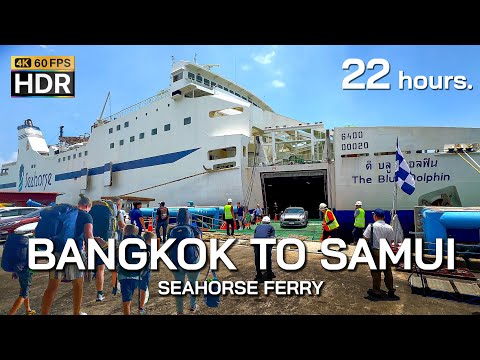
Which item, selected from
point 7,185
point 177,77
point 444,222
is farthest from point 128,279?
point 7,185

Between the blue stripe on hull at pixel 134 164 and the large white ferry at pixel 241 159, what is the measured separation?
0.09 meters

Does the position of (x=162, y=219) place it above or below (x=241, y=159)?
below

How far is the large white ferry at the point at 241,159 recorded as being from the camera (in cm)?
1181

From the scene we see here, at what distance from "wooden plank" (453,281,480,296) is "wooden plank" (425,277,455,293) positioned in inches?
4.6

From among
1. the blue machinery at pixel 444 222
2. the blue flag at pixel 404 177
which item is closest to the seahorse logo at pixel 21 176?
the blue flag at pixel 404 177

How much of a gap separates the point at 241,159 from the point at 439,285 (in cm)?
1235

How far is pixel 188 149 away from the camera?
57.6ft

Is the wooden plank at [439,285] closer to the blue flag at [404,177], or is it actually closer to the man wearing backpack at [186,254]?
the blue flag at [404,177]

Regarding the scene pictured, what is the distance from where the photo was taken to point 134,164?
68.5 ft

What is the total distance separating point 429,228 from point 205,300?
19.5 ft

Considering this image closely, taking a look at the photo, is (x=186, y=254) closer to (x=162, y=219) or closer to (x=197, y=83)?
(x=162, y=219)

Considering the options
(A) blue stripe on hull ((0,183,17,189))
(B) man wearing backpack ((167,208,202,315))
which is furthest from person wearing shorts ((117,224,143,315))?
(A) blue stripe on hull ((0,183,17,189))

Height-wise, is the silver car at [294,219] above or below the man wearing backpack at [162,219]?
below
